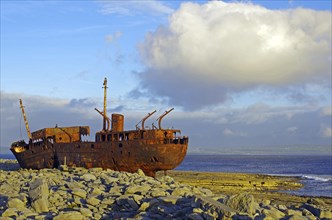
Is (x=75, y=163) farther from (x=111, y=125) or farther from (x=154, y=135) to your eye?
(x=154, y=135)

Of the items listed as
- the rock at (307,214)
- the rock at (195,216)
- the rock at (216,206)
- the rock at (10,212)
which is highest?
the rock at (216,206)

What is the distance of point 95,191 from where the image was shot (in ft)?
49.3

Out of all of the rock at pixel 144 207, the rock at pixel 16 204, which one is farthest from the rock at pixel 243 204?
the rock at pixel 16 204

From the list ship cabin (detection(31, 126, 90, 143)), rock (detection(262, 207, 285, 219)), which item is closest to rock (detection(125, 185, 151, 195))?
rock (detection(262, 207, 285, 219))

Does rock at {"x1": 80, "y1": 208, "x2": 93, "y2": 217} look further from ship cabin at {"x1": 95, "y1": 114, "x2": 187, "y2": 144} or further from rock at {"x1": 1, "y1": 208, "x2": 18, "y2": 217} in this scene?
ship cabin at {"x1": 95, "y1": 114, "x2": 187, "y2": 144}

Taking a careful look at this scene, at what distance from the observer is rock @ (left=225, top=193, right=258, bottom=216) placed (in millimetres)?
11684

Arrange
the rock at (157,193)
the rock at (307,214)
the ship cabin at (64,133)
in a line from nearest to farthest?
the rock at (307,214) < the rock at (157,193) < the ship cabin at (64,133)

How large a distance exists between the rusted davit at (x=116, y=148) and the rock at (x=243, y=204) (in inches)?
724

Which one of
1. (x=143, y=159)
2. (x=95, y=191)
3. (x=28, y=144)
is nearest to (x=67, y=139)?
(x=28, y=144)

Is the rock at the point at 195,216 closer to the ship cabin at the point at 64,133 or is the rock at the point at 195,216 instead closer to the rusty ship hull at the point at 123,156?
the rusty ship hull at the point at 123,156

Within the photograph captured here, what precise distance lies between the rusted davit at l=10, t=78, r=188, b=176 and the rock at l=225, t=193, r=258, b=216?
18.4 meters

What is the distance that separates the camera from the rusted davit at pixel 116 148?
30656 millimetres

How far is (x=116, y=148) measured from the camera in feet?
103

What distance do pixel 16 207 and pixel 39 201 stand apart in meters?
0.75
